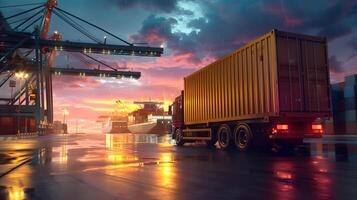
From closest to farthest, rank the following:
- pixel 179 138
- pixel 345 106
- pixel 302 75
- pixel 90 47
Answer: pixel 302 75 < pixel 179 138 < pixel 345 106 < pixel 90 47

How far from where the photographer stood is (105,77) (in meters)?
60.5

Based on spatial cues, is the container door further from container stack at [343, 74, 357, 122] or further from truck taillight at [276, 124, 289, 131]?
container stack at [343, 74, 357, 122]

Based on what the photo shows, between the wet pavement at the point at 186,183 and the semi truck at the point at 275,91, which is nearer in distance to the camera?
the wet pavement at the point at 186,183

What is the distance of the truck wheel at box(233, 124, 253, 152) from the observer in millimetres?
14125

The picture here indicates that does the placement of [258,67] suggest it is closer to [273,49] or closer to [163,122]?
[273,49]

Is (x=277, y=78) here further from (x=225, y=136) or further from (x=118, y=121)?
(x=118, y=121)

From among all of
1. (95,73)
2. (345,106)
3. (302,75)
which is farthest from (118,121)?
(302,75)

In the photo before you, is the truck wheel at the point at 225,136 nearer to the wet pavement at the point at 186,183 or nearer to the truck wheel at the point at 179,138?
the truck wheel at the point at 179,138

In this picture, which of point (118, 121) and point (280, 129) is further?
point (118, 121)

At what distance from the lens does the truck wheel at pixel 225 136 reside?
1589cm

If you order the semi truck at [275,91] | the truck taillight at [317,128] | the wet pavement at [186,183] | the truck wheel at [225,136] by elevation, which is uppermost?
the semi truck at [275,91]

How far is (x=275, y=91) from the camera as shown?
12938mm

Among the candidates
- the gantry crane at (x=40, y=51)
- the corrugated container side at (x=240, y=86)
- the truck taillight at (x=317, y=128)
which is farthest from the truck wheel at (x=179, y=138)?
the gantry crane at (x=40, y=51)

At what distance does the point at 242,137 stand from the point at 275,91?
116 inches
